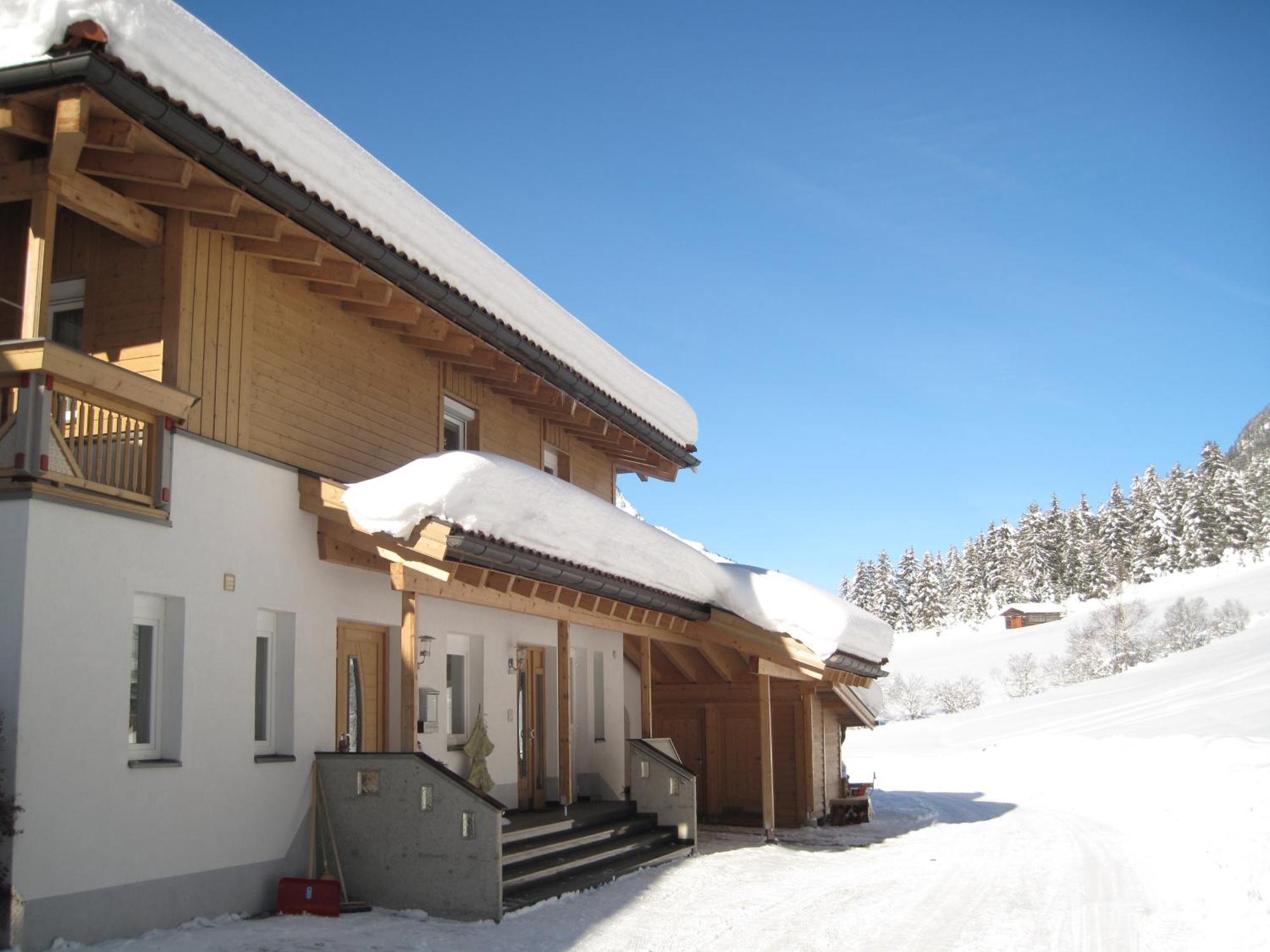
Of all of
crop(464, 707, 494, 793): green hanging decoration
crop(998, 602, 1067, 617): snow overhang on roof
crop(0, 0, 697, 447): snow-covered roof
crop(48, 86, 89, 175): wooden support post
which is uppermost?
crop(0, 0, 697, 447): snow-covered roof

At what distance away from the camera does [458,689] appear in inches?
541

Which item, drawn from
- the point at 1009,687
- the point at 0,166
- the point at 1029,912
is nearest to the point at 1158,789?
the point at 1029,912

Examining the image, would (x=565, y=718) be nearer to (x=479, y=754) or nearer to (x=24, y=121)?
(x=479, y=754)

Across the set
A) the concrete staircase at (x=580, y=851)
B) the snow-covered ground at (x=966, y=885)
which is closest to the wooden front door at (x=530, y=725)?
the concrete staircase at (x=580, y=851)

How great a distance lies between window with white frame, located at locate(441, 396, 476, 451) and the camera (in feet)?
46.8

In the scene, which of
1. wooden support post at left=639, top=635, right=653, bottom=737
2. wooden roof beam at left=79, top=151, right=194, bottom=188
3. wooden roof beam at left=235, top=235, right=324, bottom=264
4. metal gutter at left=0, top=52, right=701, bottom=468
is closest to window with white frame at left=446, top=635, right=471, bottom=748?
wooden support post at left=639, top=635, right=653, bottom=737

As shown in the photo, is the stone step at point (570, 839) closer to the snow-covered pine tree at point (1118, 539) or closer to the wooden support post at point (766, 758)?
the wooden support post at point (766, 758)

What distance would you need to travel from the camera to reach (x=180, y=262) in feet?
30.3

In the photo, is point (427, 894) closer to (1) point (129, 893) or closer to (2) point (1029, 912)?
(1) point (129, 893)

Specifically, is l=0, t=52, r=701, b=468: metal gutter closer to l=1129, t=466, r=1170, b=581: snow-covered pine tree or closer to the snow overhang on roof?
the snow overhang on roof

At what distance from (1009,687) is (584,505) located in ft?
189

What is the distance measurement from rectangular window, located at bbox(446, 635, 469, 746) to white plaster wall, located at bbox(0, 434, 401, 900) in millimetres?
2431

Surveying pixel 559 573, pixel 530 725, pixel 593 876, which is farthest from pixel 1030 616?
pixel 559 573

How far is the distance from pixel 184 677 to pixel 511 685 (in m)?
6.26
